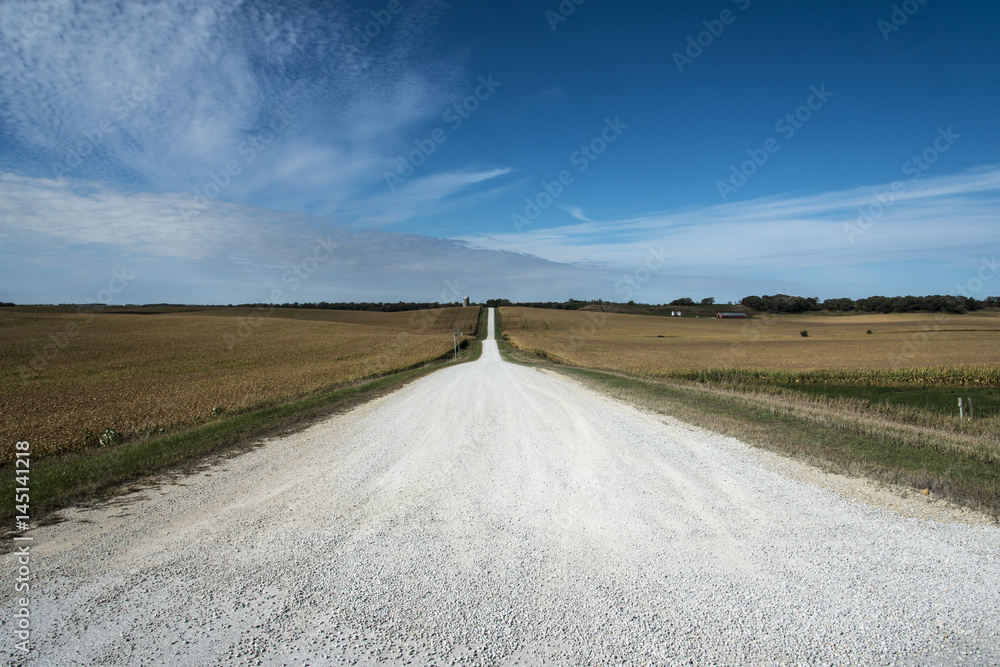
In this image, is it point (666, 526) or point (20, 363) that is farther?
point (20, 363)

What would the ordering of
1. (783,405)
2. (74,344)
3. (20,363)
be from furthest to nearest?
(74,344) < (20,363) < (783,405)

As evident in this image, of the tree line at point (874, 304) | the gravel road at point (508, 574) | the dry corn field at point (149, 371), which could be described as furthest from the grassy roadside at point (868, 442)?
the tree line at point (874, 304)

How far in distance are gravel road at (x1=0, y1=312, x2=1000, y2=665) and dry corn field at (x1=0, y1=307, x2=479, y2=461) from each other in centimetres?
786

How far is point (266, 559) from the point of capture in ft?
15.6

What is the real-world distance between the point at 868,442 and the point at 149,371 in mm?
33287

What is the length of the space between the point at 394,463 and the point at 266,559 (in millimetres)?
3705

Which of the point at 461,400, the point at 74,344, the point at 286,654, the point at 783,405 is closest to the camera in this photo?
the point at 286,654

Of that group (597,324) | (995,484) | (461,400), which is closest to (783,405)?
(995,484)

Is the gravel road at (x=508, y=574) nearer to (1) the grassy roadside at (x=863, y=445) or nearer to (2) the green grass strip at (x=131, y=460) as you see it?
(2) the green grass strip at (x=131, y=460)

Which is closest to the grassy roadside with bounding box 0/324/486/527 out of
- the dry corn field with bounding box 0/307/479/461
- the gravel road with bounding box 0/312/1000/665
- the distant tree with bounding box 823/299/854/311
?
the gravel road with bounding box 0/312/1000/665

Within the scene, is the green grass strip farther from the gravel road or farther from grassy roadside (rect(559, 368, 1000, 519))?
grassy roadside (rect(559, 368, 1000, 519))

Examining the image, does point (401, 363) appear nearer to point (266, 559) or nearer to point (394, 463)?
point (394, 463)

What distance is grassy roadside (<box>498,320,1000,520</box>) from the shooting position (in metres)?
6.73

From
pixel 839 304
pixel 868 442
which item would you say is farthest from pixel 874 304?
pixel 868 442
